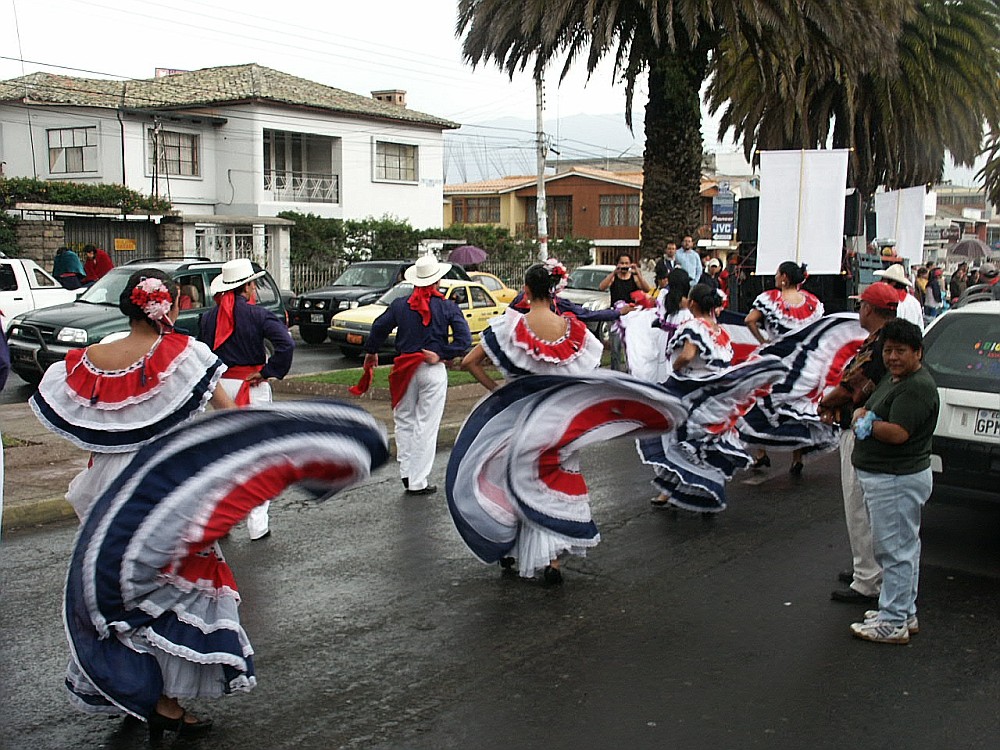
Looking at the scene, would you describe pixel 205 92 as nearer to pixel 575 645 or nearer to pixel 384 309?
pixel 384 309

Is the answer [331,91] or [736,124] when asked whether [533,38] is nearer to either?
[736,124]

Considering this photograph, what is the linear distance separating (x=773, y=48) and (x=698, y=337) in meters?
11.5

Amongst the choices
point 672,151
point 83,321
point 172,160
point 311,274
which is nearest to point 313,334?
point 83,321

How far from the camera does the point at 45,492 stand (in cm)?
870

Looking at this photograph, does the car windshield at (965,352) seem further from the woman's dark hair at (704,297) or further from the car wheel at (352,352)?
the car wheel at (352,352)

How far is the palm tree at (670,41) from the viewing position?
16984 millimetres

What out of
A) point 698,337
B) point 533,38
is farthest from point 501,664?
point 533,38

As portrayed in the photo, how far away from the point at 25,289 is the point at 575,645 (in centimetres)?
1463

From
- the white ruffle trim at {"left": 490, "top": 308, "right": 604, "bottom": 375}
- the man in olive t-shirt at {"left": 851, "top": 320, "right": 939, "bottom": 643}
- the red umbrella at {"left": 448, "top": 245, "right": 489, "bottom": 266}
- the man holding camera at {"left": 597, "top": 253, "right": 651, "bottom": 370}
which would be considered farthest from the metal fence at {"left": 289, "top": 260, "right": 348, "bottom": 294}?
the man in olive t-shirt at {"left": 851, "top": 320, "right": 939, "bottom": 643}

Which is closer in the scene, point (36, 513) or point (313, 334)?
point (36, 513)

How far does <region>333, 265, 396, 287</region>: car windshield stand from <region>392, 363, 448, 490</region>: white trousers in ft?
46.2

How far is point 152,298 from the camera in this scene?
15.9ft

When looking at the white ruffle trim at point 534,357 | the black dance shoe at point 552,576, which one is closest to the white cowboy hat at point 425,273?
the white ruffle trim at point 534,357

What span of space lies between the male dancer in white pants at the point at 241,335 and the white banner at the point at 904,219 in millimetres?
18672
